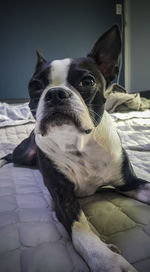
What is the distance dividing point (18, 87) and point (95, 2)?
1822 mm

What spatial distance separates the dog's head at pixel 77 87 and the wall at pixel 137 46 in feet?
10.5

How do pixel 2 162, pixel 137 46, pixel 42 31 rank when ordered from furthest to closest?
pixel 42 31 < pixel 137 46 < pixel 2 162

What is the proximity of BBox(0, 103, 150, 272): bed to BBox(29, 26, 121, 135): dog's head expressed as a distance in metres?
0.28

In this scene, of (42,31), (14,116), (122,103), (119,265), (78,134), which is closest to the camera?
(119,265)

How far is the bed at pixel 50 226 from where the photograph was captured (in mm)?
736

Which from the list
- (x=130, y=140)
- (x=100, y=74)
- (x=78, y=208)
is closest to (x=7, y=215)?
(x=78, y=208)

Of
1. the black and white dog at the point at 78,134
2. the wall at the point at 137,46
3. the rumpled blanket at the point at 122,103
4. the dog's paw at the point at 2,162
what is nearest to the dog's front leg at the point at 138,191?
the black and white dog at the point at 78,134

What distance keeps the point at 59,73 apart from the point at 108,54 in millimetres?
275

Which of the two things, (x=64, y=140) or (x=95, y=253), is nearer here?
(x=95, y=253)

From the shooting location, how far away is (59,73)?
102 centimetres

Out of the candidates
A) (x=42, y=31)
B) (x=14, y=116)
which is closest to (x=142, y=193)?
(x=14, y=116)

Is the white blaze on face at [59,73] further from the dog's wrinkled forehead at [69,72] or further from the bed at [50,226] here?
the bed at [50,226]

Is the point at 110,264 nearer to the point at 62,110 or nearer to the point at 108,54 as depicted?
the point at 62,110

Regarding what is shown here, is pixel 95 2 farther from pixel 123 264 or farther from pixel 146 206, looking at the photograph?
pixel 123 264
